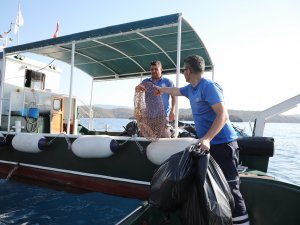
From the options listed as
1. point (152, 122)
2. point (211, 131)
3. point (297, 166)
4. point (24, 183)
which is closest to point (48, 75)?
point (24, 183)

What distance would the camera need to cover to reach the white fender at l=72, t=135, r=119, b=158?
4844 millimetres

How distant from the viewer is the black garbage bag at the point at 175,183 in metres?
2.33

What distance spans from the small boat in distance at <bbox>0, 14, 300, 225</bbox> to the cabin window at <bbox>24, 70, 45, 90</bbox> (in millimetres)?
717

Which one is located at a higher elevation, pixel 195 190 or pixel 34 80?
pixel 34 80

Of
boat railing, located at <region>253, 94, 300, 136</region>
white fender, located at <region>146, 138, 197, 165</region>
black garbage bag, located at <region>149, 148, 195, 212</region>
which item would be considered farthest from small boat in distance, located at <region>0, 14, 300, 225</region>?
boat railing, located at <region>253, 94, 300, 136</region>

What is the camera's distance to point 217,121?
8.01ft

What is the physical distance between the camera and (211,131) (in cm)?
240

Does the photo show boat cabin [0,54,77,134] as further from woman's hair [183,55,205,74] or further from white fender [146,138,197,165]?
woman's hair [183,55,205,74]

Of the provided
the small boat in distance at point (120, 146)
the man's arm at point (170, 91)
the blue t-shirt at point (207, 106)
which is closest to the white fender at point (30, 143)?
the small boat in distance at point (120, 146)

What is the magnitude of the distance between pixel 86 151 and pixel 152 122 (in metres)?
1.55

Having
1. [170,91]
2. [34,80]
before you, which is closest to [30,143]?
[170,91]

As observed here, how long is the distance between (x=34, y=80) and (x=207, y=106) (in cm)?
832

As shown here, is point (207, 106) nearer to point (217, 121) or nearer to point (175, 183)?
point (217, 121)

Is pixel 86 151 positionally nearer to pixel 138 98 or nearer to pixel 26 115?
pixel 138 98
